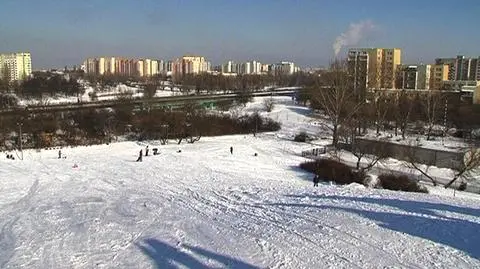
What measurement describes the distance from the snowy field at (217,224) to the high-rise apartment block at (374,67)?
39.1m

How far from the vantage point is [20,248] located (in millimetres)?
11383

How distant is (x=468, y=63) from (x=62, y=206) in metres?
107

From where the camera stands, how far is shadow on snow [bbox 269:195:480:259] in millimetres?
10555

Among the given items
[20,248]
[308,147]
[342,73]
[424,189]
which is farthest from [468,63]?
[20,248]

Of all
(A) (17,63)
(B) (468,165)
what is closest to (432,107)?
(B) (468,165)

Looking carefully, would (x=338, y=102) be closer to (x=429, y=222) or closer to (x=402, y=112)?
(x=402, y=112)

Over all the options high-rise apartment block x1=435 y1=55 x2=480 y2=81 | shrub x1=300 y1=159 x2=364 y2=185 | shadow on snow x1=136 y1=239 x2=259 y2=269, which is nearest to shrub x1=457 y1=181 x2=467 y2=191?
shrub x1=300 y1=159 x2=364 y2=185

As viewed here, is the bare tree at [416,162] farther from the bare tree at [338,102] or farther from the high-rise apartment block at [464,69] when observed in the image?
the high-rise apartment block at [464,69]

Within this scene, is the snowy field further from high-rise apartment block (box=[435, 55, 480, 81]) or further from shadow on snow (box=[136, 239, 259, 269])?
high-rise apartment block (box=[435, 55, 480, 81])

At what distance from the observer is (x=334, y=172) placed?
83.7 ft

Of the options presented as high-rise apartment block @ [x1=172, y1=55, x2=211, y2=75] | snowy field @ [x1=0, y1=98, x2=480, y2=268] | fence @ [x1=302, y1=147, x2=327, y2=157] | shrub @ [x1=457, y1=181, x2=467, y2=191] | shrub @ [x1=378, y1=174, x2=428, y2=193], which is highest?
high-rise apartment block @ [x1=172, y1=55, x2=211, y2=75]

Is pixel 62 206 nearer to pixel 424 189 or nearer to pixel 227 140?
pixel 424 189

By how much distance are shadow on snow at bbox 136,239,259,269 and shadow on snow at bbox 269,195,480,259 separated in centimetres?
414

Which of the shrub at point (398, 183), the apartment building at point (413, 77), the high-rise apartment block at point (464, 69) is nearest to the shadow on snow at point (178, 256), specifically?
the shrub at point (398, 183)
